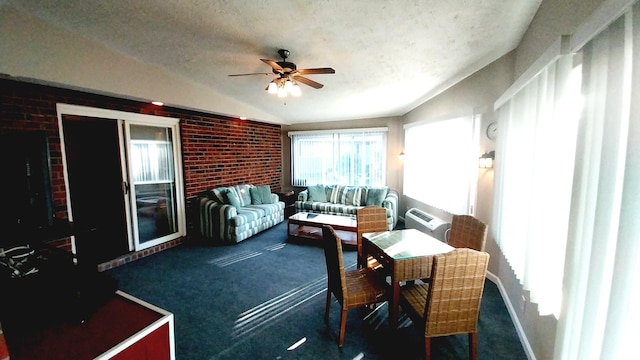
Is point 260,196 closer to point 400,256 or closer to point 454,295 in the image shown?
point 400,256

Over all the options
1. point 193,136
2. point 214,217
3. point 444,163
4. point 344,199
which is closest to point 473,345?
point 444,163

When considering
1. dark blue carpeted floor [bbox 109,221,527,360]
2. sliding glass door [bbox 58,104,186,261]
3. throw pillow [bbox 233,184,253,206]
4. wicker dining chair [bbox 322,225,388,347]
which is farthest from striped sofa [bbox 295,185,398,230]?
wicker dining chair [bbox 322,225,388,347]

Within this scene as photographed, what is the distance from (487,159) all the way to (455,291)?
1909 mm

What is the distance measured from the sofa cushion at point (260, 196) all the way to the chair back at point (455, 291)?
4058 mm

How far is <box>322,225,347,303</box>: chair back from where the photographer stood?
1.83m

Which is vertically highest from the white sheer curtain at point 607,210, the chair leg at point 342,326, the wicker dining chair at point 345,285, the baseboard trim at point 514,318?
the white sheer curtain at point 607,210

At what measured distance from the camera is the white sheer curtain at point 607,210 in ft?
2.89

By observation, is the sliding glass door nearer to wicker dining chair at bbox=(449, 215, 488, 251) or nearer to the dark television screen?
the dark television screen

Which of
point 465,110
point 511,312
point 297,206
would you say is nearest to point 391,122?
point 465,110

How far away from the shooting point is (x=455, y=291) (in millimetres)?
1570

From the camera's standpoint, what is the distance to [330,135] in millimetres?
6184

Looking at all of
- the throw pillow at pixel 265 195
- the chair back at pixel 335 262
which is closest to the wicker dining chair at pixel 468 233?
the chair back at pixel 335 262

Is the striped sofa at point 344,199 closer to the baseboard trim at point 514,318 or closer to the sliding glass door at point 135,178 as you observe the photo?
the baseboard trim at point 514,318

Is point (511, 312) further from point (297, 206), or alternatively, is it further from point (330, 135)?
point (330, 135)
